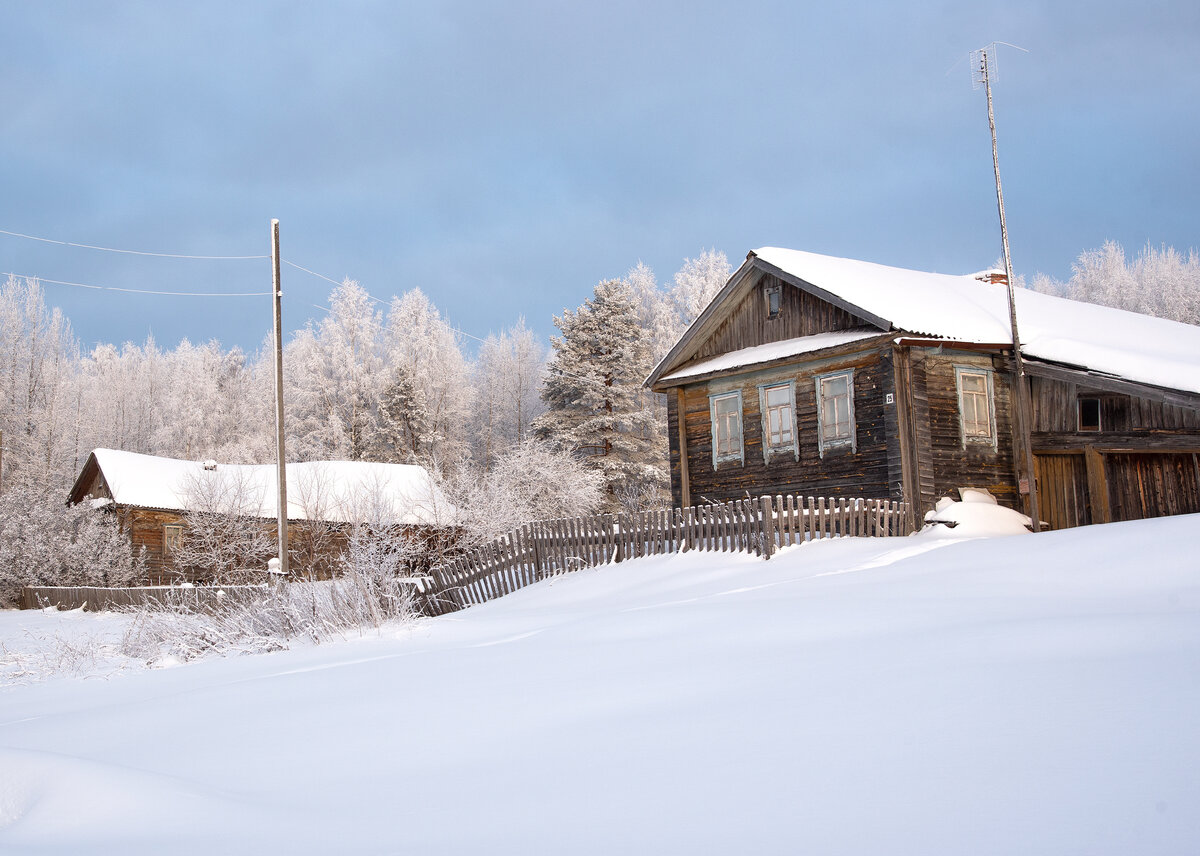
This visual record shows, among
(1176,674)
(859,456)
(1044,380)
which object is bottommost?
(1176,674)

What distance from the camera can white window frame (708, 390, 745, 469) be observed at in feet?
73.6

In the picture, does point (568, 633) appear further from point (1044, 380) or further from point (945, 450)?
point (1044, 380)

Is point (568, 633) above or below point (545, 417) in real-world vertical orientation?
below

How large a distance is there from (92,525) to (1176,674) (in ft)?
113

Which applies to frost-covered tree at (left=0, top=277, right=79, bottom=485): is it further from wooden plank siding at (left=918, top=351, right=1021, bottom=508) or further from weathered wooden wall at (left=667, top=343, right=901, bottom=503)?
wooden plank siding at (left=918, top=351, right=1021, bottom=508)

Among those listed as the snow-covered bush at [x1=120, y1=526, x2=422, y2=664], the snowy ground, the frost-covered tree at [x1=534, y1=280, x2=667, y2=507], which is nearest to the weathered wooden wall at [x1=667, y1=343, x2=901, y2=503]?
the snow-covered bush at [x1=120, y1=526, x2=422, y2=664]

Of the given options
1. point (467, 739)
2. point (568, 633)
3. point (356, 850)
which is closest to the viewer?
point (356, 850)

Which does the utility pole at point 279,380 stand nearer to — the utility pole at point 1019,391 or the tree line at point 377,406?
the tree line at point 377,406

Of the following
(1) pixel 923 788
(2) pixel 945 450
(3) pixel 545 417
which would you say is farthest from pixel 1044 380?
(3) pixel 545 417

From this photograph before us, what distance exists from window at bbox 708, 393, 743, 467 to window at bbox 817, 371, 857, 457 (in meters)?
2.21

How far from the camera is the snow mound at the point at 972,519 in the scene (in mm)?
18031

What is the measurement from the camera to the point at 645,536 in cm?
1759

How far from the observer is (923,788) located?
3711 millimetres

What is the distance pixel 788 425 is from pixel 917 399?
2932 mm
